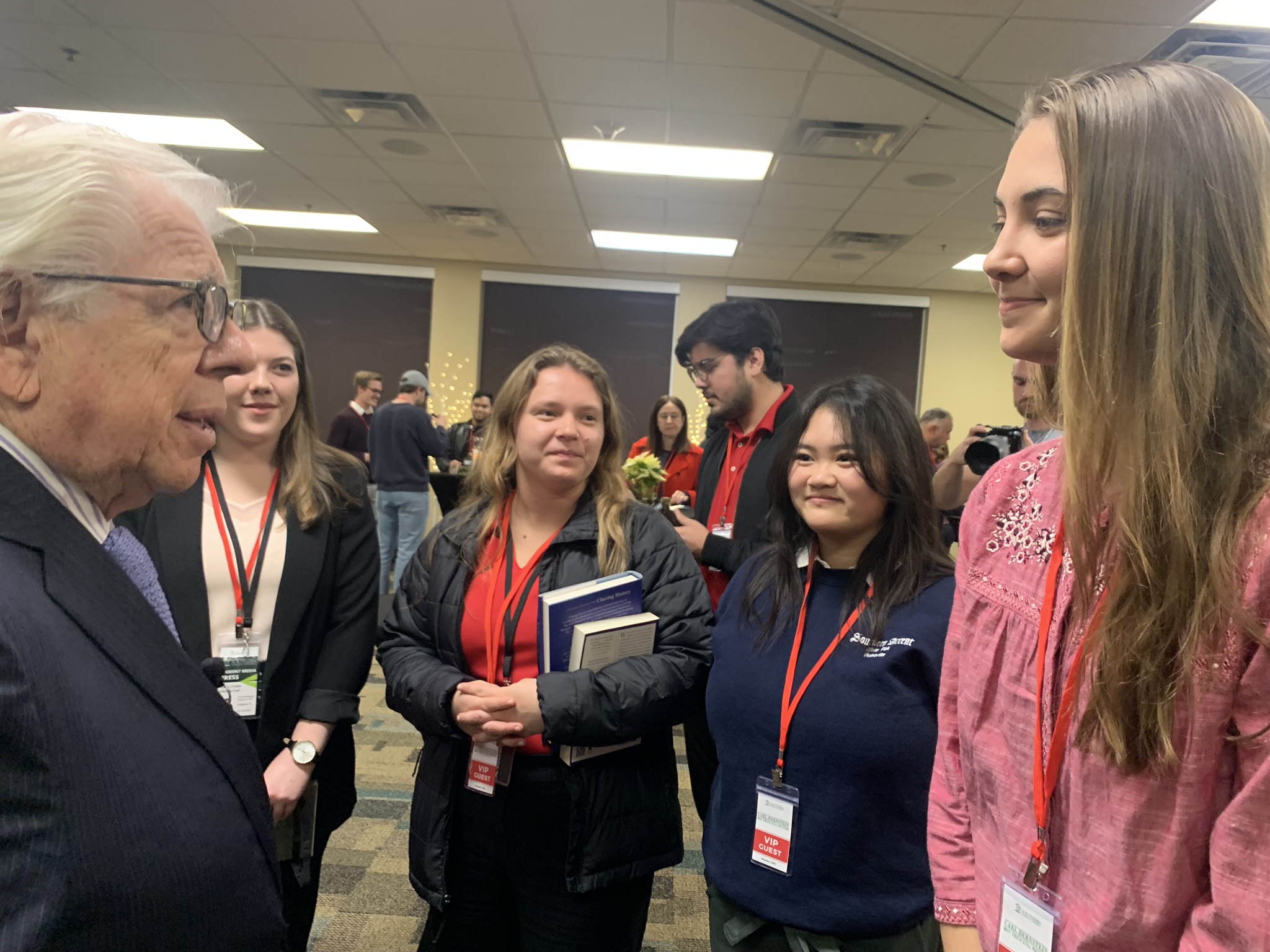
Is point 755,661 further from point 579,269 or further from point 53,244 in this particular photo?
point 579,269

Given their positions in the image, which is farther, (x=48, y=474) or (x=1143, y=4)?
(x=1143, y=4)

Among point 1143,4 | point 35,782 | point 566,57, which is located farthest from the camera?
point 566,57

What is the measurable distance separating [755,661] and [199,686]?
902 mm

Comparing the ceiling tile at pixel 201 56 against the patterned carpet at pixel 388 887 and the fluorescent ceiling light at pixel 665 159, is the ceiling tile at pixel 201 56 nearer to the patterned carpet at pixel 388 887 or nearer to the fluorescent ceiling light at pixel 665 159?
the fluorescent ceiling light at pixel 665 159

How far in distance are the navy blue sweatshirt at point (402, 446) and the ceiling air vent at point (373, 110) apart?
2.05 m

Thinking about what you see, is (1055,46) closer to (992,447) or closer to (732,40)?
(732,40)

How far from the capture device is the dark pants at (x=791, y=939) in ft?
3.95

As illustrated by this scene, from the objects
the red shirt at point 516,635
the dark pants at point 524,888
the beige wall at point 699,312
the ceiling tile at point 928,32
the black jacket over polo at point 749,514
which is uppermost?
the ceiling tile at point 928,32

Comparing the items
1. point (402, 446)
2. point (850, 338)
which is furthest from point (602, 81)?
point (850, 338)

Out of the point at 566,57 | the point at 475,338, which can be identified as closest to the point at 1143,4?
the point at 566,57

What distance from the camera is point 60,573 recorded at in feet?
2.16

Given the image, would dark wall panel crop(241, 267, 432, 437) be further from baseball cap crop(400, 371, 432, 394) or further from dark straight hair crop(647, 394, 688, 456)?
dark straight hair crop(647, 394, 688, 456)

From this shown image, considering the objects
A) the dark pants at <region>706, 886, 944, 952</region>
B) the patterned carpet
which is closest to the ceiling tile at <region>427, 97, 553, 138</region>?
the patterned carpet

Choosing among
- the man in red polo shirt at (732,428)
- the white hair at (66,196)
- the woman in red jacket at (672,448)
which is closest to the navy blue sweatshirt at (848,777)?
the man in red polo shirt at (732,428)
